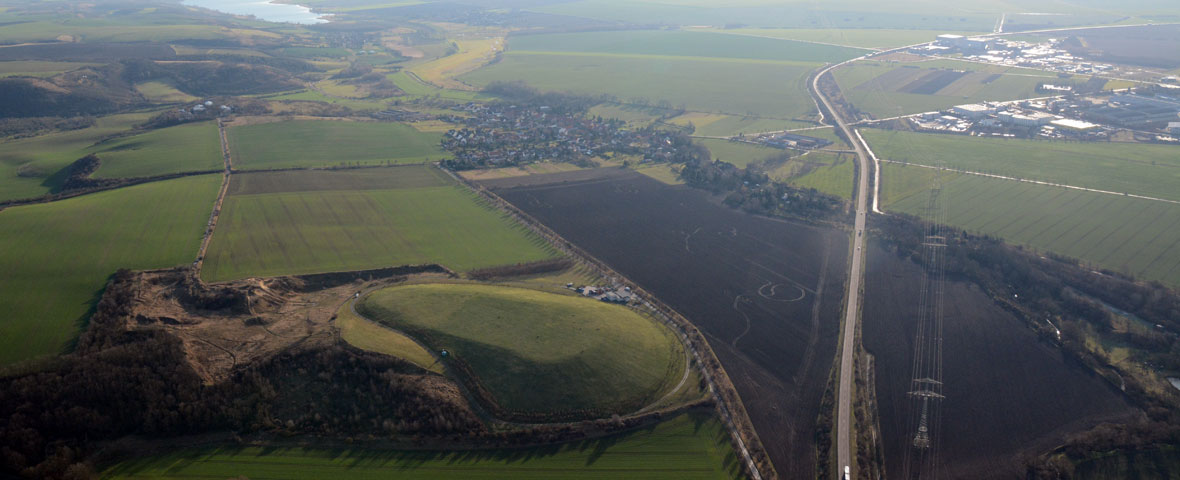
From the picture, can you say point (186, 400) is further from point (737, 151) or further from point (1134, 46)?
point (1134, 46)

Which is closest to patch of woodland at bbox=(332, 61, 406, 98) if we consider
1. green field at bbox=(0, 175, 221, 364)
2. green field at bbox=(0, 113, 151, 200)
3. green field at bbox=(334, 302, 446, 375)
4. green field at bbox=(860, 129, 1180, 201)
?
green field at bbox=(0, 113, 151, 200)

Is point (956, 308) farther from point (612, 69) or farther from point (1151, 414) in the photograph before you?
point (612, 69)

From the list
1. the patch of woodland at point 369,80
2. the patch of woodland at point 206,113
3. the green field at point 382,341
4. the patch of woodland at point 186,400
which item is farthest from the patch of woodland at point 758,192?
the patch of woodland at point 369,80

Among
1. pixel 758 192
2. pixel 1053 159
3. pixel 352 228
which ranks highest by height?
pixel 1053 159

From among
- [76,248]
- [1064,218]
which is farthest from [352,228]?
[1064,218]

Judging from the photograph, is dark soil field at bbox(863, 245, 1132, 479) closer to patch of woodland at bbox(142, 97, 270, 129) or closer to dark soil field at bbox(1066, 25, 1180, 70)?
patch of woodland at bbox(142, 97, 270, 129)
